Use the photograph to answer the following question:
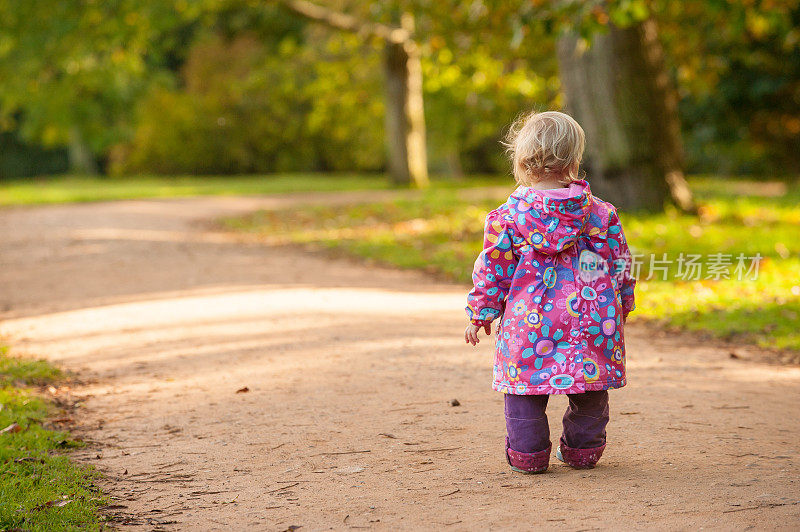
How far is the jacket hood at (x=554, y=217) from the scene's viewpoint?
357 centimetres

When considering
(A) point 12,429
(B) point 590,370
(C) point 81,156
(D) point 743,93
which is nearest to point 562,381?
(B) point 590,370

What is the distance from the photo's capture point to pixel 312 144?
37438 mm

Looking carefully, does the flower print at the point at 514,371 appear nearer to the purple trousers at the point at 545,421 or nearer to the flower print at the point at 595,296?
the purple trousers at the point at 545,421

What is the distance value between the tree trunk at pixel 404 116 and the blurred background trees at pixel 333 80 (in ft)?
1.84

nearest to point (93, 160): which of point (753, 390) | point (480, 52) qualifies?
point (480, 52)

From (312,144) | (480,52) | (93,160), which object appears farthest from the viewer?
(93,160)

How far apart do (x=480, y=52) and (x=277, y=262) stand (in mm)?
9475

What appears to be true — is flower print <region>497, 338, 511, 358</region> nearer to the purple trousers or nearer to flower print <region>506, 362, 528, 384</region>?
flower print <region>506, 362, 528, 384</region>

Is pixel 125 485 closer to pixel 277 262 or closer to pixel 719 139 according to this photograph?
pixel 277 262

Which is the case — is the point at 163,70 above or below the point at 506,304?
above

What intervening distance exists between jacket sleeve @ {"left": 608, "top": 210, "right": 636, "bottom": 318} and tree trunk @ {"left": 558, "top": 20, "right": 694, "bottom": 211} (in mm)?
8542

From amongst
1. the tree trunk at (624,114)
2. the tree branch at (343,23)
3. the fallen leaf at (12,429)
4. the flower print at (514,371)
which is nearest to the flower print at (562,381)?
the flower print at (514,371)

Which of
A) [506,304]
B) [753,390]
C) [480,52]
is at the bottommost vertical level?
[753,390]

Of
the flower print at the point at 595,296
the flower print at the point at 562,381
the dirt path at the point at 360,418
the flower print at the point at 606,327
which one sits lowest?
the dirt path at the point at 360,418
